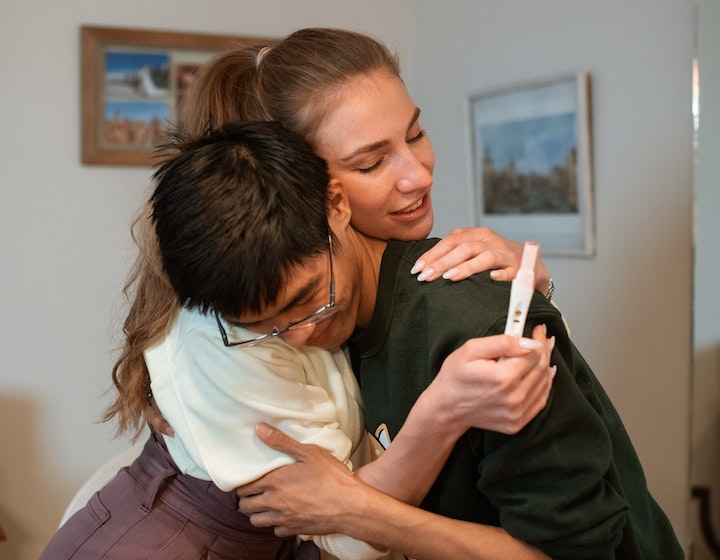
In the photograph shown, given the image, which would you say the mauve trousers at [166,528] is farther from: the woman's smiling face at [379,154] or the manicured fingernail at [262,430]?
the woman's smiling face at [379,154]

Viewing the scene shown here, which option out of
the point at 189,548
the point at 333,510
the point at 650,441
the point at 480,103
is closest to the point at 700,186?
the point at 650,441

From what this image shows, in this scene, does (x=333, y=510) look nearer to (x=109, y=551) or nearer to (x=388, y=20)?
(x=109, y=551)

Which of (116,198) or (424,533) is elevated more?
(116,198)

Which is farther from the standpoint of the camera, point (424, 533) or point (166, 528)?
point (166, 528)

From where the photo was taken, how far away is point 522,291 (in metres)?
0.90

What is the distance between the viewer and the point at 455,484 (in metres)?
1.13

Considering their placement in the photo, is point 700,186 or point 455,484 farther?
point 700,186

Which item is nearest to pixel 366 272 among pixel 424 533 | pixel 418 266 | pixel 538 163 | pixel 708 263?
pixel 418 266

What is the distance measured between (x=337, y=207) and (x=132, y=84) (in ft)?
6.88

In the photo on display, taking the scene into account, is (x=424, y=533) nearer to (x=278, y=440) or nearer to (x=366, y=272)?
(x=278, y=440)

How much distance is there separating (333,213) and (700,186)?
120 centimetres

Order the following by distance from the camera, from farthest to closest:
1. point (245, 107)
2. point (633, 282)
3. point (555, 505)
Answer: point (633, 282), point (245, 107), point (555, 505)

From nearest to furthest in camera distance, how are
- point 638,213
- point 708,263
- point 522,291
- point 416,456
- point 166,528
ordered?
1. point 522,291
2. point 416,456
3. point 166,528
4. point 708,263
5. point 638,213

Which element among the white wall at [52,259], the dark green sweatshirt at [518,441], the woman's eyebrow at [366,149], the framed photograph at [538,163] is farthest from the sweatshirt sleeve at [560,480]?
the white wall at [52,259]
